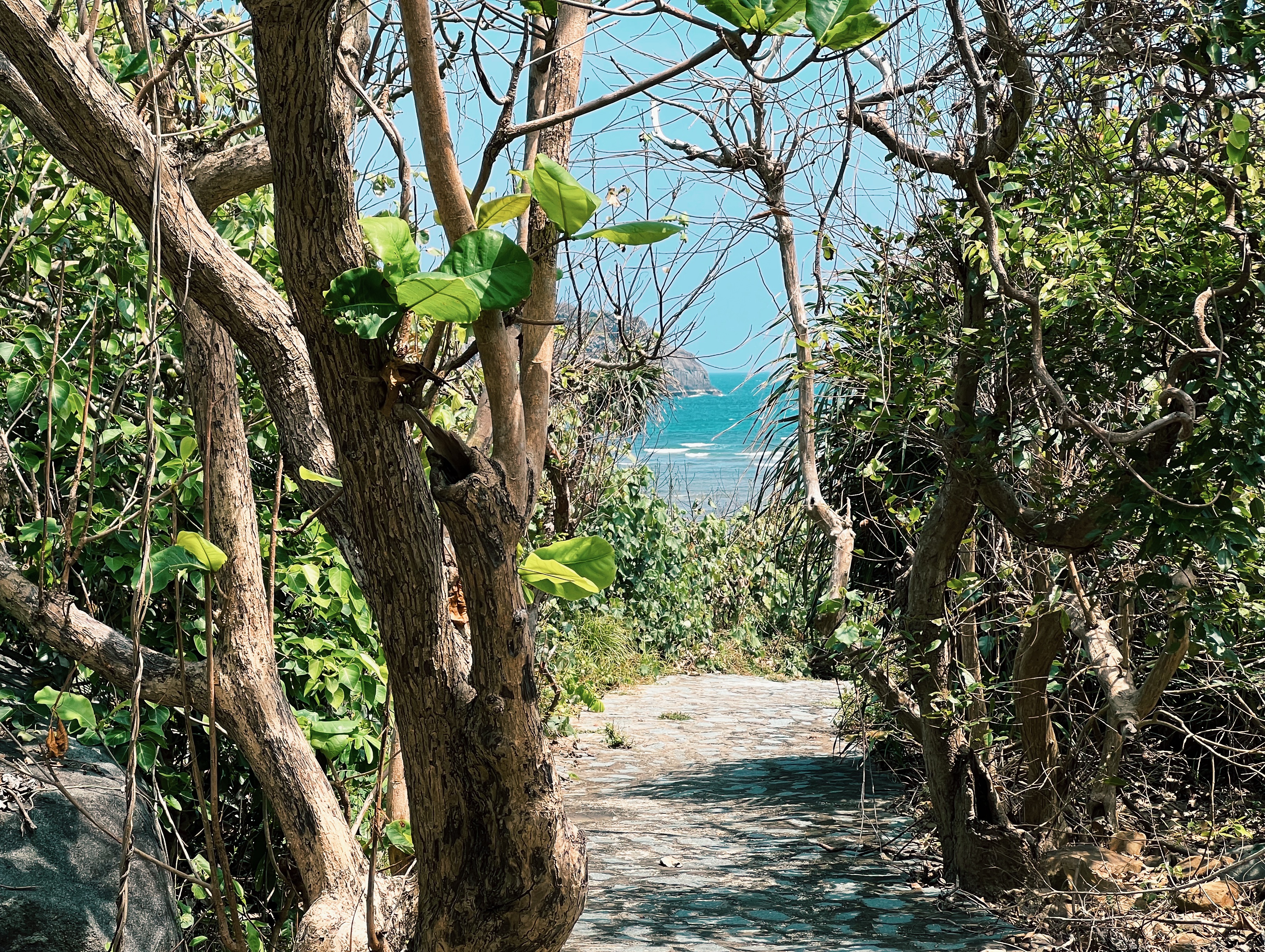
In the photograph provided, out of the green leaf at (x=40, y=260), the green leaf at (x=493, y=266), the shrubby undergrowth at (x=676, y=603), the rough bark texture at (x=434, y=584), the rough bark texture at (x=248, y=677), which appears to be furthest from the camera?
the shrubby undergrowth at (x=676, y=603)

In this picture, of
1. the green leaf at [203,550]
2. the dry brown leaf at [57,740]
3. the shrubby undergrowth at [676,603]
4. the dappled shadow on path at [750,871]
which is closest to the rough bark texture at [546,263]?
the green leaf at [203,550]

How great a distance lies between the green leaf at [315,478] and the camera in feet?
6.49

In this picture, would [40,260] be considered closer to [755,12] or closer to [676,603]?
[755,12]

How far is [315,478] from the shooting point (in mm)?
1963

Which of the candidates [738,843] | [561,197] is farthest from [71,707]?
[738,843]

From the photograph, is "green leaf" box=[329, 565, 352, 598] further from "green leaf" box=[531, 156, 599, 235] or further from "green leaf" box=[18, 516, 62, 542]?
"green leaf" box=[531, 156, 599, 235]

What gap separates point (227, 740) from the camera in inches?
146

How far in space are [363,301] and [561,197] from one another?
296 millimetres

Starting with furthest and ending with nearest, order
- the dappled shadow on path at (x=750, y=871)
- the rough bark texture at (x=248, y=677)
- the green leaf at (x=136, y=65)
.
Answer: the dappled shadow on path at (x=750, y=871), the rough bark texture at (x=248, y=677), the green leaf at (x=136, y=65)

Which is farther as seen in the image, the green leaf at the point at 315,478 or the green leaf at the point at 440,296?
the green leaf at the point at 315,478

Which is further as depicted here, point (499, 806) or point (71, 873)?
point (71, 873)

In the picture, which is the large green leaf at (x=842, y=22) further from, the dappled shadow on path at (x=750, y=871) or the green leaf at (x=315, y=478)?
the dappled shadow on path at (x=750, y=871)

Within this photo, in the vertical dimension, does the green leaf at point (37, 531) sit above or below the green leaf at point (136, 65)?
below

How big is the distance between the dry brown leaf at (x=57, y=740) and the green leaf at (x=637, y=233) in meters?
2.62
